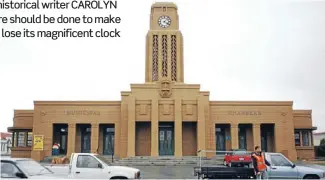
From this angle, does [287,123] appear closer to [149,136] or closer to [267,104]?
[267,104]

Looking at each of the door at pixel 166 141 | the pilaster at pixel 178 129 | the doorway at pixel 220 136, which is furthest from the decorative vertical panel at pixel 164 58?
the doorway at pixel 220 136

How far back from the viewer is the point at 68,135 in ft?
131

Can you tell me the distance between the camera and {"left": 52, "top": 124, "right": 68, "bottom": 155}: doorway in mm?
42312

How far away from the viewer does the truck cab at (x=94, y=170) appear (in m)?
12.1

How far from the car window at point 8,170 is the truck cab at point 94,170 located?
2.81 m

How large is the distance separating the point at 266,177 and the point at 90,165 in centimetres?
638

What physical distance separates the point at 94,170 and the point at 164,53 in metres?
34.0

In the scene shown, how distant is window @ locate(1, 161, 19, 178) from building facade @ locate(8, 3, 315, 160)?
96.3 feet

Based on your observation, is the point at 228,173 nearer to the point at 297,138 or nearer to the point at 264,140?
the point at 264,140

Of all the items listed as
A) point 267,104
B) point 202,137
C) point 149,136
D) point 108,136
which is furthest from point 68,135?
point 267,104

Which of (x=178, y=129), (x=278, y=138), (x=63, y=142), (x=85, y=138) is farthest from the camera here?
(x=63, y=142)

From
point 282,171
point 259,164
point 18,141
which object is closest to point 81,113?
point 18,141

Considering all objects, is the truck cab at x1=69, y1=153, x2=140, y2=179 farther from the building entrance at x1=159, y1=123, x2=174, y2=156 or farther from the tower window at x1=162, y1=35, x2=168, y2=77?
the tower window at x1=162, y1=35, x2=168, y2=77

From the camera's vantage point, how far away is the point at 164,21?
47.0 meters
